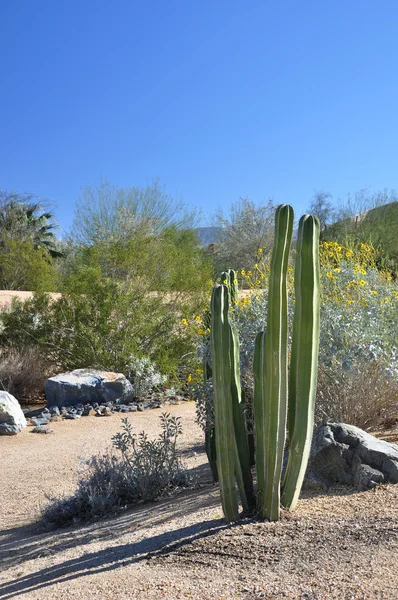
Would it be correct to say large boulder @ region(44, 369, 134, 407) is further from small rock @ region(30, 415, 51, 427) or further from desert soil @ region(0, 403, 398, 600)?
desert soil @ region(0, 403, 398, 600)

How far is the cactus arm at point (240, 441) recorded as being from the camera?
4168 millimetres

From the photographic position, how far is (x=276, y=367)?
12.6 feet

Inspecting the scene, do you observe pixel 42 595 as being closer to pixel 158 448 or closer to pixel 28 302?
pixel 158 448

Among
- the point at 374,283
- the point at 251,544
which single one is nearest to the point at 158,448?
the point at 251,544

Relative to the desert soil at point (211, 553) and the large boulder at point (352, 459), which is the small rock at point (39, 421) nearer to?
the desert soil at point (211, 553)

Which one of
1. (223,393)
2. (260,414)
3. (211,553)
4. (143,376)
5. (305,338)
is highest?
(305,338)

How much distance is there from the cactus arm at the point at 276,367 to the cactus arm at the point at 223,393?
0.69 ft

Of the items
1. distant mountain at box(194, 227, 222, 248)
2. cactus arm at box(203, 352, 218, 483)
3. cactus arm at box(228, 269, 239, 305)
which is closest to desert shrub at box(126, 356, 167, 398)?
cactus arm at box(228, 269, 239, 305)

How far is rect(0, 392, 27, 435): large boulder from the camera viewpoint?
9245 millimetres

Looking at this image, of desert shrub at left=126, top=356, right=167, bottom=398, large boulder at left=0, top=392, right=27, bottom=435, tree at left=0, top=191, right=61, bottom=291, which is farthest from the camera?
tree at left=0, top=191, right=61, bottom=291

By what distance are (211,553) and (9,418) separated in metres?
6.35

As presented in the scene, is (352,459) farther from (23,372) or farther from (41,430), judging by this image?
(23,372)

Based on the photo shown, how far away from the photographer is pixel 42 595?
350 cm

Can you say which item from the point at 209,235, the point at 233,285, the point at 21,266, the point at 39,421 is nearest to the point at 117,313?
the point at 39,421
